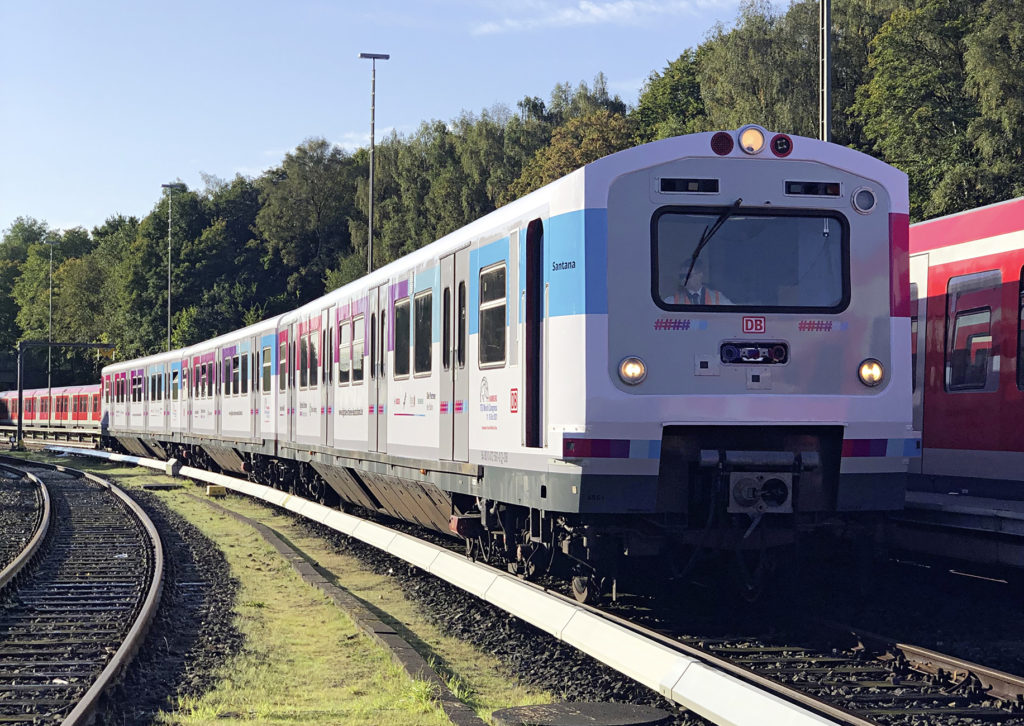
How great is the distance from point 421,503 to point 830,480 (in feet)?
18.2

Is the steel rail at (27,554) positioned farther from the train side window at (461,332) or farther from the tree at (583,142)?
the tree at (583,142)

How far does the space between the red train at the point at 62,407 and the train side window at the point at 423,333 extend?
136 feet

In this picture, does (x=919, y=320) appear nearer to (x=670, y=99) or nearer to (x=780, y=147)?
(x=780, y=147)

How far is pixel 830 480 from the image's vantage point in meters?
9.09

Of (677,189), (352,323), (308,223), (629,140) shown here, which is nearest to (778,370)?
(677,189)

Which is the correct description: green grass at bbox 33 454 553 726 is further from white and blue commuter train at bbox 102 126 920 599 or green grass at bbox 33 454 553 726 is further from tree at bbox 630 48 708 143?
tree at bbox 630 48 708 143

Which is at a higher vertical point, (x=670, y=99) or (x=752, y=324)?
(x=670, y=99)

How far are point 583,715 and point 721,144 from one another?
168 inches

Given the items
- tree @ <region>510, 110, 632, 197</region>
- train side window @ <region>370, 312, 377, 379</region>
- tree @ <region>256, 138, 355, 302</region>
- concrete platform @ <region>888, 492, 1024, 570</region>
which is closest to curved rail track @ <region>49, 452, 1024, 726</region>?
concrete platform @ <region>888, 492, 1024, 570</region>

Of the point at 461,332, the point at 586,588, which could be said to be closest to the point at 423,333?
the point at 461,332

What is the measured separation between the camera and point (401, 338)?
13.7 meters

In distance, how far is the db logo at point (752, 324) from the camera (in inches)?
347

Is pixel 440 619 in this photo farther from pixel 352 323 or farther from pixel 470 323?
pixel 352 323

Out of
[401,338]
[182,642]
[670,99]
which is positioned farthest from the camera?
[670,99]
